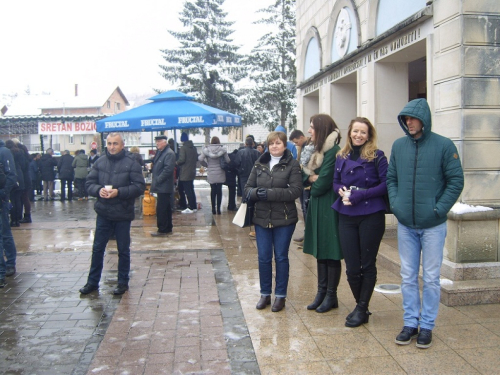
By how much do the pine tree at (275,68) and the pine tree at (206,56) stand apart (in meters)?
1.42

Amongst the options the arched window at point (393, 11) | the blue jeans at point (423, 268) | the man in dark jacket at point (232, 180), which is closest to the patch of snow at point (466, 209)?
the blue jeans at point (423, 268)

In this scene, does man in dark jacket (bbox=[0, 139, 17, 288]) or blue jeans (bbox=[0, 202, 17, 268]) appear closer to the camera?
man in dark jacket (bbox=[0, 139, 17, 288])

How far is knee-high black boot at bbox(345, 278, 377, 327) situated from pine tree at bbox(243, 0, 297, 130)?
37084 millimetres

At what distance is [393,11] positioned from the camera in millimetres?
7902

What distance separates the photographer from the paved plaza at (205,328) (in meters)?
4.11

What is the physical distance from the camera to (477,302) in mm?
5387

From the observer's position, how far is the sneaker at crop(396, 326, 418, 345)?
4.38 metres

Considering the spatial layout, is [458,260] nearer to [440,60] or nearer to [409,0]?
[440,60]

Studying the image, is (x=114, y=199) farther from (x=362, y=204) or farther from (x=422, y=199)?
(x=422, y=199)

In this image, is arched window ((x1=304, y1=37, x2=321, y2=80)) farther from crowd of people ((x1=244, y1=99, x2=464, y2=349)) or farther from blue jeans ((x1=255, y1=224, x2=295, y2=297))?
blue jeans ((x1=255, y1=224, x2=295, y2=297))

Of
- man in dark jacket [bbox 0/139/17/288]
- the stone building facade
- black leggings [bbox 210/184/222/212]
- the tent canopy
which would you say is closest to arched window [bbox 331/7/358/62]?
the stone building facade

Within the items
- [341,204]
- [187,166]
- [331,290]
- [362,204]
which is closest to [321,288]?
[331,290]

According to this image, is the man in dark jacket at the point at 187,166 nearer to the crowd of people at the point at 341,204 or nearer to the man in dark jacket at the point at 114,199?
the crowd of people at the point at 341,204

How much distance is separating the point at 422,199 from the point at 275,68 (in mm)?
39208
